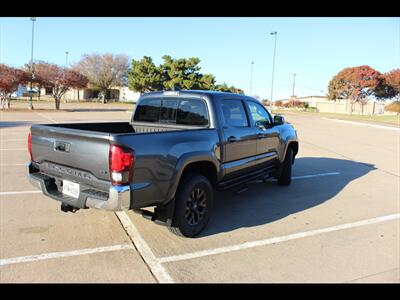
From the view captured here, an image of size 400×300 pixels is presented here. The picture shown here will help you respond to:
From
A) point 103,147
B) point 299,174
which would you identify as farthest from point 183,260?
point 299,174

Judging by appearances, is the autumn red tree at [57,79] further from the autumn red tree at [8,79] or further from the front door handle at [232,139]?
the front door handle at [232,139]

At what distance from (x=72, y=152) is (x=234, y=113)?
A: 248 cm

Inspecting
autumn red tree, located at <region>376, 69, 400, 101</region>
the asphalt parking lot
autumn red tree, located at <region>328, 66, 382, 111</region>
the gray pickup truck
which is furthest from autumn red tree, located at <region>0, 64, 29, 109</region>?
autumn red tree, located at <region>376, 69, 400, 101</region>

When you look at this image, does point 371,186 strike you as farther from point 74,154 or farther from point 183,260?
point 74,154

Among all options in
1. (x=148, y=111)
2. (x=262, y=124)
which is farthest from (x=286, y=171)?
(x=148, y=111)

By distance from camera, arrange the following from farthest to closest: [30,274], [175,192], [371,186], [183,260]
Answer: [371,186] → [175,192] → [183,260] → [30,274]

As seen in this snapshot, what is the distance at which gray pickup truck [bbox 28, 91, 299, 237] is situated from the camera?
3.45 metres

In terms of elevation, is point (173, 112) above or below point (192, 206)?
above

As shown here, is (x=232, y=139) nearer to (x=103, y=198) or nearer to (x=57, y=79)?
(x=103, y=198)

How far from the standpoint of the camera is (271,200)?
6008 mm

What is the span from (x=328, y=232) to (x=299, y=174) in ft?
12.2

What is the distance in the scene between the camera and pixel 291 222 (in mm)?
4957

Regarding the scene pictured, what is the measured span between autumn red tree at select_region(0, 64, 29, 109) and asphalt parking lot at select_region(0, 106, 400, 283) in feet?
84.1

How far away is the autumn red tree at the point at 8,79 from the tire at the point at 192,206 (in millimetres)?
29299
